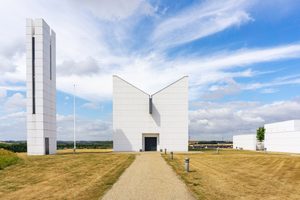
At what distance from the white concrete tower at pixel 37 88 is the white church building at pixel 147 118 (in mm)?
16383

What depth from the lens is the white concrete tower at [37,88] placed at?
50.8m

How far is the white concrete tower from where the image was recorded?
50812 millimetres

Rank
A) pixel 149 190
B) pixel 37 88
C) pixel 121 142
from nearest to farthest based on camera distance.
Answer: pixel 149 190
pixel 37 88
pixel 121 142

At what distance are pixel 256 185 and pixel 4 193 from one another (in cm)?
1269

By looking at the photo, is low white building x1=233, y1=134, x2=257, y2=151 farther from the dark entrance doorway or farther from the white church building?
the dark entrance doorway

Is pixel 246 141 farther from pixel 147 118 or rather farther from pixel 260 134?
pixel 147 118

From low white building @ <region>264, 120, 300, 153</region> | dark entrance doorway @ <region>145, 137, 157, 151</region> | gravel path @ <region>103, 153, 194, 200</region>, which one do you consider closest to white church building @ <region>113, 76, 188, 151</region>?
dark entrance doorway @ <region>145, 137, 157, 151</region>

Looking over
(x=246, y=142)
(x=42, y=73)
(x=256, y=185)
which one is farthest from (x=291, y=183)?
(x=246, y=142)

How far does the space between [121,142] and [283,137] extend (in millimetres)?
35775

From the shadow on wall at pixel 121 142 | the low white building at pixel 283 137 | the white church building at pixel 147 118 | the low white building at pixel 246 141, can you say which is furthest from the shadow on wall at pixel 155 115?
the low white building at pixel 246 141

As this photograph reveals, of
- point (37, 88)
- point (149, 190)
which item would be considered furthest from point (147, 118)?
point (149, 190)

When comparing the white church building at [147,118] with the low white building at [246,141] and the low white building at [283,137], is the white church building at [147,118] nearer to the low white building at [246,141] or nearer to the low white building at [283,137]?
the low white building at [283,137]

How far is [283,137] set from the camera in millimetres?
72562

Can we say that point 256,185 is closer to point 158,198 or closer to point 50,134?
point 158,198
